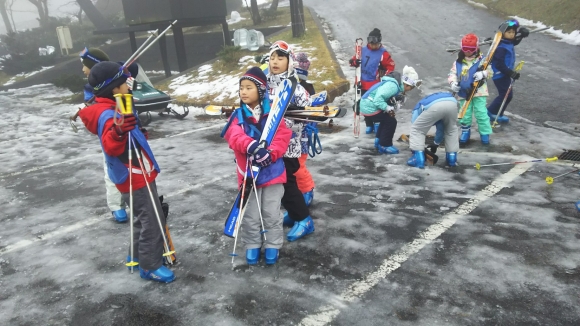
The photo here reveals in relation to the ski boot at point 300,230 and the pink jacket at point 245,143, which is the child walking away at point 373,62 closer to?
the ski boot at point 300,230

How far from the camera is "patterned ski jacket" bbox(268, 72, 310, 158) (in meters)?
4.35

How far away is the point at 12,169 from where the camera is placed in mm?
7805

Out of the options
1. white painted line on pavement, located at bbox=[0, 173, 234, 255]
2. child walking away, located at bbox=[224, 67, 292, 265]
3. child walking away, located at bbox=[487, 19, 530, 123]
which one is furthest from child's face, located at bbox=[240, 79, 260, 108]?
child walking away, located at bbox=[487, 19, 530, 123]

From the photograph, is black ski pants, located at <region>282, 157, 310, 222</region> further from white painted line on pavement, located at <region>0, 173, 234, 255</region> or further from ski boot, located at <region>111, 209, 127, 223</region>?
white painted line on pavement, located at <region>0, 173, 234, 255</region>

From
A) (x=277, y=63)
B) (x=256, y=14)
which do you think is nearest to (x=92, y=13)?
(x=256, y=14)

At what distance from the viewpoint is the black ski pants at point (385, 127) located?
7.05 m

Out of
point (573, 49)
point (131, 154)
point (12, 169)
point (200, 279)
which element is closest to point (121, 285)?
point (200, 279)

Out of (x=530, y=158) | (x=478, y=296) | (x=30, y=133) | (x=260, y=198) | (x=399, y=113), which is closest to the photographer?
(x=478, y=296)

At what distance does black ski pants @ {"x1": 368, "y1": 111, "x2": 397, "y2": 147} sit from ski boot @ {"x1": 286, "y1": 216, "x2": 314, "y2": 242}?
3.15 meters

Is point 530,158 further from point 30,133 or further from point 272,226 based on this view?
point 30,133

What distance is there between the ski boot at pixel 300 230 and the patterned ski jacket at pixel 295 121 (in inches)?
27.7

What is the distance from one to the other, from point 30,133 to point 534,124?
1169cm

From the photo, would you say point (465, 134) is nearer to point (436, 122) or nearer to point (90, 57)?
point (436, 122)

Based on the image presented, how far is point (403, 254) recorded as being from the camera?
400cm
